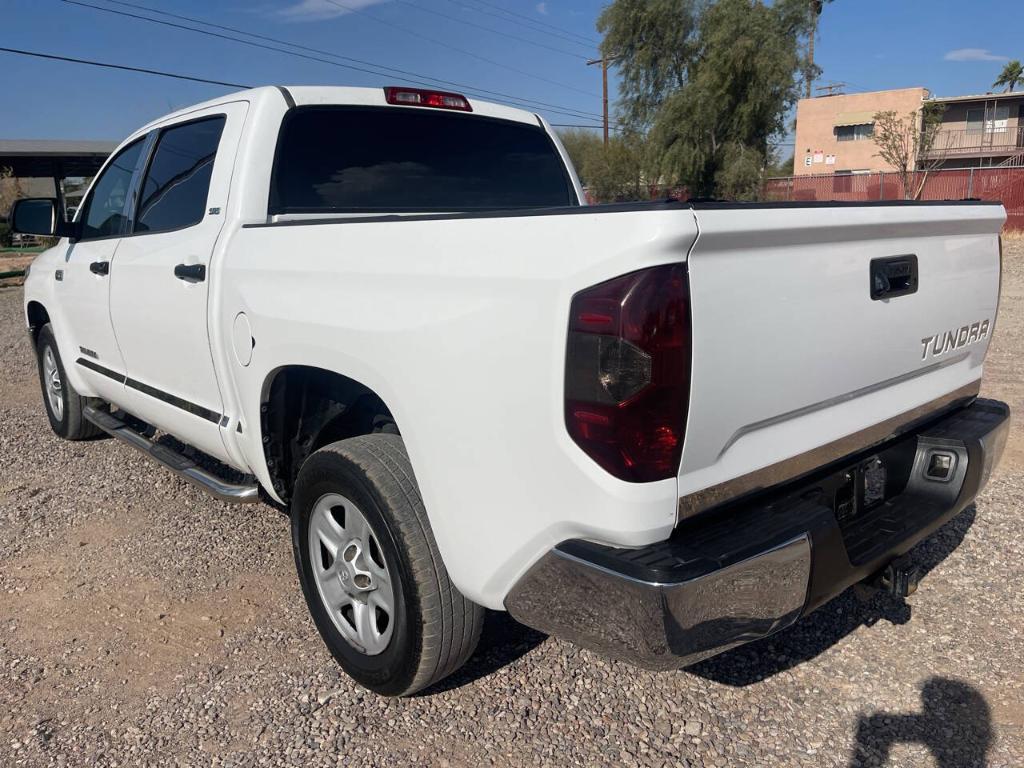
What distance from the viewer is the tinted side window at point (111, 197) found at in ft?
13.8

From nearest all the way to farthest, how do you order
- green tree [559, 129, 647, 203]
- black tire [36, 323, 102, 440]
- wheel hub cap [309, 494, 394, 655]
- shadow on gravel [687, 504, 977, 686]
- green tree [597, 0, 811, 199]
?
wheel hub cap [309, 494, 394, 655] → shadow on gravel [687, 504, 977, 686] → black tire [36, 323, 102, 440] → green tree [597, 0, 811, 199] → green tree [559, 129, 647, 203]

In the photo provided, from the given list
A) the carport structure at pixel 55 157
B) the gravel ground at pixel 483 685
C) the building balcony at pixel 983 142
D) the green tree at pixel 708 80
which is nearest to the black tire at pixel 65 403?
the gravel ground at pixel 483 685

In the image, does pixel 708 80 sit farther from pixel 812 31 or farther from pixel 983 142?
pixel 983 142

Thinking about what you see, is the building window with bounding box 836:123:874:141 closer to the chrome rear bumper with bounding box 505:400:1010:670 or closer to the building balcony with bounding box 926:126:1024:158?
the building balcony with bounding box 926:126:1024:158

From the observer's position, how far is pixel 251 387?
2.95 meters

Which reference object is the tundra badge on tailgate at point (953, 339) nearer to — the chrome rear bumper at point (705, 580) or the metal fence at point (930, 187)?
the chrome rear bumper at point (705, 580)

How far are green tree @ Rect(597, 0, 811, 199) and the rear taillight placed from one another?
3249 centimetres

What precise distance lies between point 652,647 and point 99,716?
1936 mm

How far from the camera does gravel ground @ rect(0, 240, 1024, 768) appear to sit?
8.05 feet

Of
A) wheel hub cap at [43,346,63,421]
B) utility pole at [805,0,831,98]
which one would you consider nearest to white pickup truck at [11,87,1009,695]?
wheel hub cap at [43,346,63,421]

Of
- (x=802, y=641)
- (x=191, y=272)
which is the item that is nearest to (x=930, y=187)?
(x=802, y=641)

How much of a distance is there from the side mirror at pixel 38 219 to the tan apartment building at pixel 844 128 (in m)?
46.6

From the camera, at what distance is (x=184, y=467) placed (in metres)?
3.63

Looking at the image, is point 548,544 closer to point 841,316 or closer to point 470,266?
point 470,266
